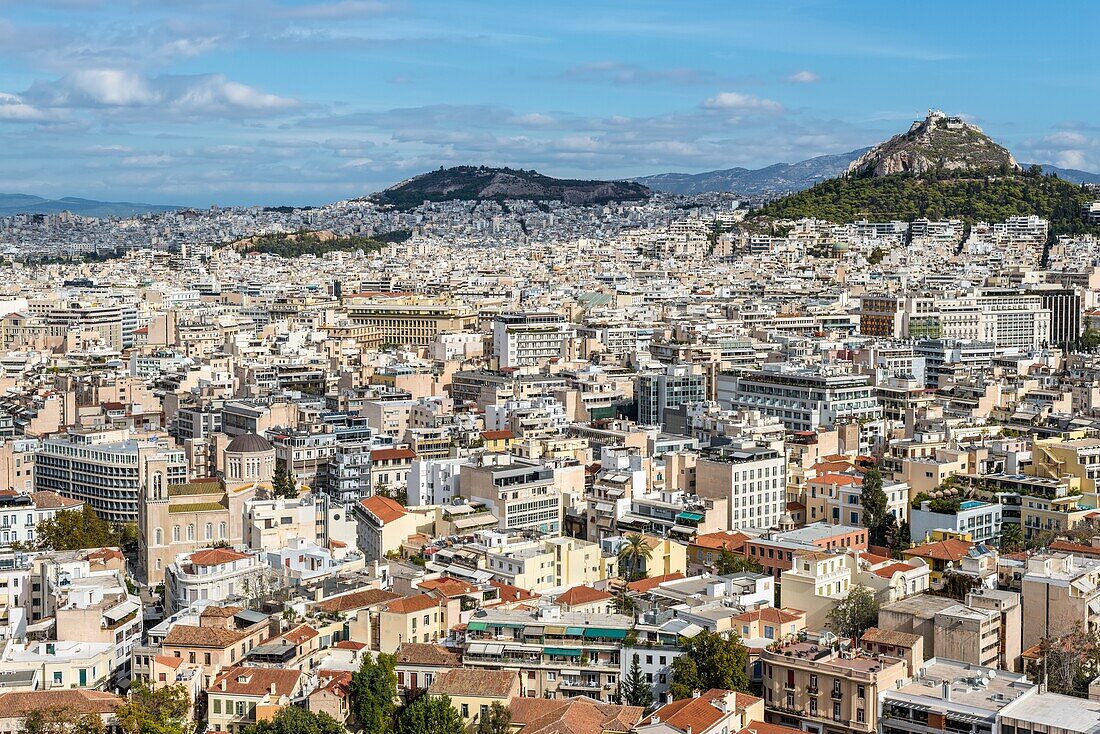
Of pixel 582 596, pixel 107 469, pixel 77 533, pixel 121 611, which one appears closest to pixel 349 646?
pixel 121 611

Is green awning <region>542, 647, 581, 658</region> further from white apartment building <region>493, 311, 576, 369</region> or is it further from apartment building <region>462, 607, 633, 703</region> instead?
white apartment building <region>493, 311, 576, 369</region>

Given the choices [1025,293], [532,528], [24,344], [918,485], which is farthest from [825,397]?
[24,344]

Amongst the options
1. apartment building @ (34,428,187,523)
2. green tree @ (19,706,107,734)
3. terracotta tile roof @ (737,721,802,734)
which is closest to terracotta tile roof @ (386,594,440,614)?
green tree @ (19,706,107,734)

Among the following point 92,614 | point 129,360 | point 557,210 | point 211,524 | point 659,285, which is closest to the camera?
point 92,614

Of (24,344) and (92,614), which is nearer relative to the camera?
(92,614)

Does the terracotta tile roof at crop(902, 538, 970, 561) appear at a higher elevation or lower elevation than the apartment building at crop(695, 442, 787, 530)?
lower

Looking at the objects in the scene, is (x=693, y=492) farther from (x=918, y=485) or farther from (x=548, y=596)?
(x=548, y=596)

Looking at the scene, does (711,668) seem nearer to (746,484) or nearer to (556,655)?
(556,655)
